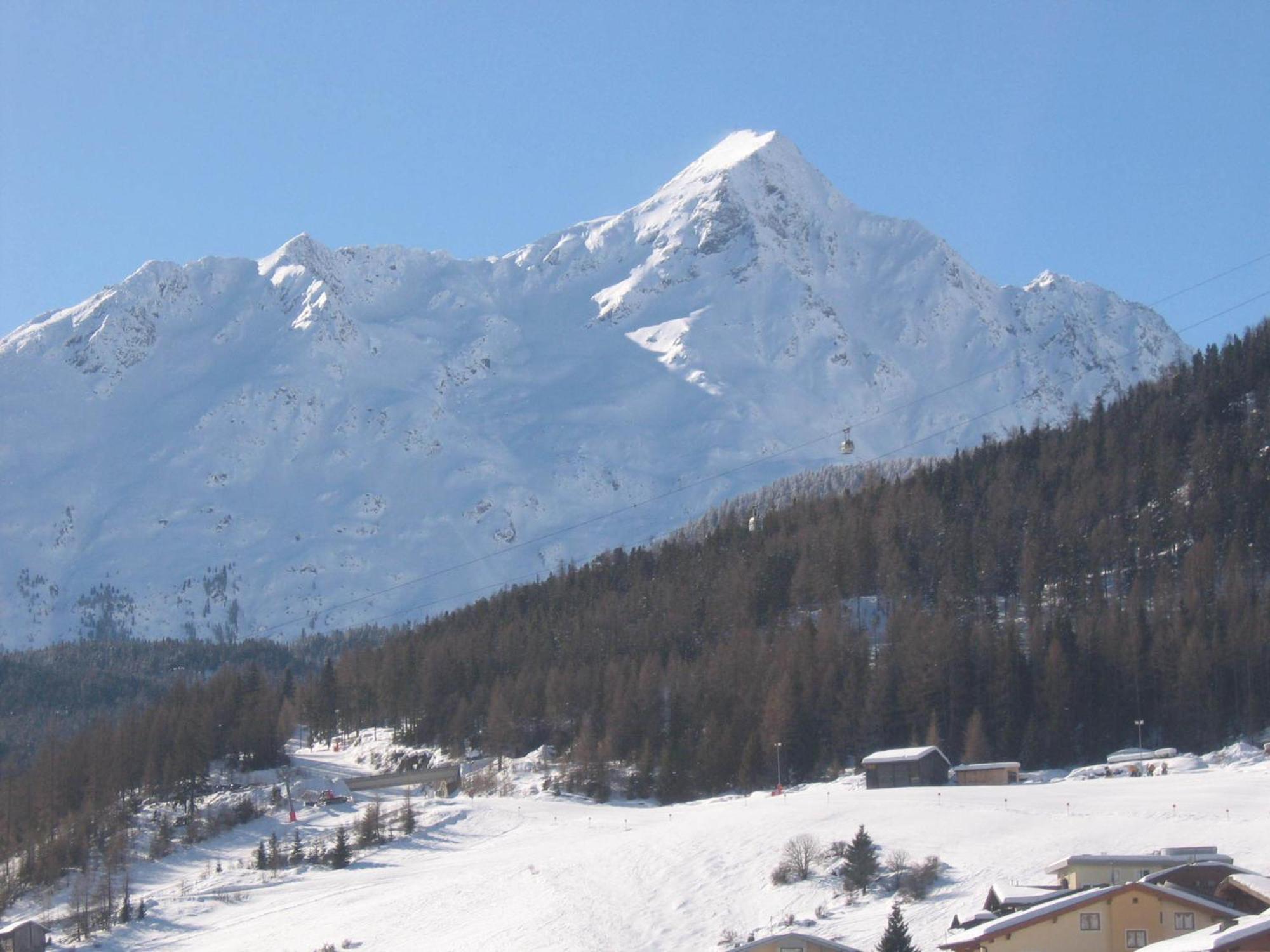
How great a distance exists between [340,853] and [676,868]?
2599cm

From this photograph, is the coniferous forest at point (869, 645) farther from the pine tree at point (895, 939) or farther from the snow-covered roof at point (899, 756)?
the pine tree at point (895, 939)

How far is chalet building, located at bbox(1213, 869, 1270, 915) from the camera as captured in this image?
47.1m

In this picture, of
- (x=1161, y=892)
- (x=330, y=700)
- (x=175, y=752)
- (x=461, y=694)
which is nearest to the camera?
(x=1161, y=892)

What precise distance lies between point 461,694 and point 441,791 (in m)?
24.7

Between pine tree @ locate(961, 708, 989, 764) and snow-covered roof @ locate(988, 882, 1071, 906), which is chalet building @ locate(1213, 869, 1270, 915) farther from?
pine tree @ locate(961, 708, 989, 764)

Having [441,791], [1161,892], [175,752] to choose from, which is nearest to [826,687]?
[441,791]

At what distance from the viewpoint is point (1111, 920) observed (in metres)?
46.4

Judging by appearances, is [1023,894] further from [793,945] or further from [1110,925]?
[793,945]

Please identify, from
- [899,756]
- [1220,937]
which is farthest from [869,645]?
[1220,937]

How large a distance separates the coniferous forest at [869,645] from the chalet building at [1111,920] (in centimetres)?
5506

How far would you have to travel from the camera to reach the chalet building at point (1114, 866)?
53531 millimetres

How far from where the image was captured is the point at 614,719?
4668 inches

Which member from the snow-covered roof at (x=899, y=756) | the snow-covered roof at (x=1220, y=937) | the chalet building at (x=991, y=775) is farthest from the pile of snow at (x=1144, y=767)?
the snow-covered roof at (x=1220, y=937)

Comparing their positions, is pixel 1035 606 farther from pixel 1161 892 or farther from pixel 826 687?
pixel 1161 892
